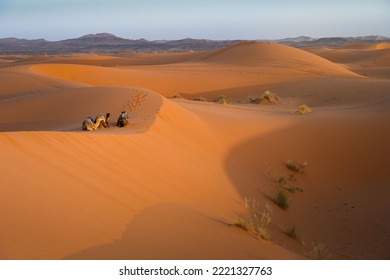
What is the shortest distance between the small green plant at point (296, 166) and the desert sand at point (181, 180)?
14 centimetres

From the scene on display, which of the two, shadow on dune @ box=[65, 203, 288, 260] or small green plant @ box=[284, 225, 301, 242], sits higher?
shadow on dune @ box=[65, 203, 288, 260]

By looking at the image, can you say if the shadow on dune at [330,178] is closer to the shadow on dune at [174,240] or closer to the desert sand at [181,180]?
the desert sand at [181,180]

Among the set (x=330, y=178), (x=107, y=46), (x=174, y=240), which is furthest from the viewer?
(x=107, y=46)

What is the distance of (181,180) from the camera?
770 cm

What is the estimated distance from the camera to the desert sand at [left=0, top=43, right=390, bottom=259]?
15.7ft

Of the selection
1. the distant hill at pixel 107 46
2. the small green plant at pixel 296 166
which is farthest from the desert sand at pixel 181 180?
the distant hill at pixel 107 46

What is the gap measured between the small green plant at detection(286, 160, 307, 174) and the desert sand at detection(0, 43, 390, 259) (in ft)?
0.45

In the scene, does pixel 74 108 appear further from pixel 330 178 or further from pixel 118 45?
pixel 118 45

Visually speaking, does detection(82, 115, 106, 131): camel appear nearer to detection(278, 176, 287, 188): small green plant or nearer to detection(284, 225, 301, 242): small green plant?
detection(278, 176, 287, 188): small green plant

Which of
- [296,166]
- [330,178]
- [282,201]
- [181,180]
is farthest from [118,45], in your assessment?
[181,180]

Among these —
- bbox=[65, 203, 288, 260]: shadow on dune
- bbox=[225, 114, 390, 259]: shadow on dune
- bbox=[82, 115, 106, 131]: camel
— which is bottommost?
bbox=[225, 114, 390, 259]: shadow on dune

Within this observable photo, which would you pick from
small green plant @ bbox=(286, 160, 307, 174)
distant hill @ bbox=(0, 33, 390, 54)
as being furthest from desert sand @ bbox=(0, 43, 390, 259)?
distant hill @ bbox=(0, 33, 390, 54)

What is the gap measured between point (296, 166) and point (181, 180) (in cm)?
416

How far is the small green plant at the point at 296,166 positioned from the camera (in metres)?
10.8
